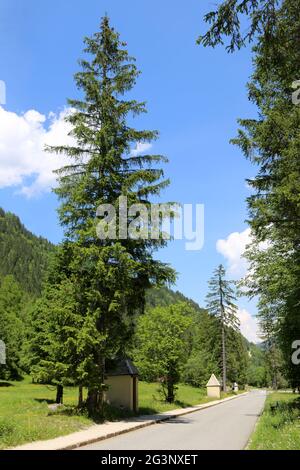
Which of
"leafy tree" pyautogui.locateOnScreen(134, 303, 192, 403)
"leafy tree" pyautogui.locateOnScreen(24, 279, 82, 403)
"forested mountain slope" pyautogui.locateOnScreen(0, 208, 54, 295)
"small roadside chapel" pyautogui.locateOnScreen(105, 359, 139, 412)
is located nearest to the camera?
"leafy tree" pyautogui.locateOnScreen(24, 279, 82, 403)

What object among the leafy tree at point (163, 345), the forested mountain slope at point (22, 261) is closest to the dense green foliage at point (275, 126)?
the leafy tree at point (163, 345)

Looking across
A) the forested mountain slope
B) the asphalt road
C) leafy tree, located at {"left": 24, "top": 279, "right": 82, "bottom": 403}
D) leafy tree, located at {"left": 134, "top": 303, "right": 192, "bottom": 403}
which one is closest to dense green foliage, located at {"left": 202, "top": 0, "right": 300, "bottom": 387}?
the asphalt road

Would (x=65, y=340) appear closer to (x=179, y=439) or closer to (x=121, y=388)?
(x=121, y=388)

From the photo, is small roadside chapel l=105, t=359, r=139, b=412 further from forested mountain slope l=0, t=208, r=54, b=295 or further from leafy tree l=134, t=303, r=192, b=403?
forested mountain slope l=0, t=208, r=54, b=295

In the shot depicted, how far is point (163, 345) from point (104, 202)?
1412cm

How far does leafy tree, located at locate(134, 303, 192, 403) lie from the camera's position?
31250 mm

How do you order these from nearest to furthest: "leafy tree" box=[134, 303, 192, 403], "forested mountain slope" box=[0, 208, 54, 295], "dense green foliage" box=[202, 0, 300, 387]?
"dense green foliage" box=[202, 0, 300, 387] → "leafy tree" box=[134, 303, 192, 403] → "forested mountain slope" box=[0, 208, 54, 295]

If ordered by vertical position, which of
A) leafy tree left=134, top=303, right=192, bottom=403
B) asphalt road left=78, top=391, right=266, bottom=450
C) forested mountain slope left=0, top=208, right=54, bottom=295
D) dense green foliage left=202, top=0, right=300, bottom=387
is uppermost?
forested mountain slope left=0, top=208, right=54, bottom=295

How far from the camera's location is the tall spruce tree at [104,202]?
19328mm

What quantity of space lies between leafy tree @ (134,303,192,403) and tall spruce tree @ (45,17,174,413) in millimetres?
9774

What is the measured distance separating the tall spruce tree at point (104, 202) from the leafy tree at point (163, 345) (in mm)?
9774
